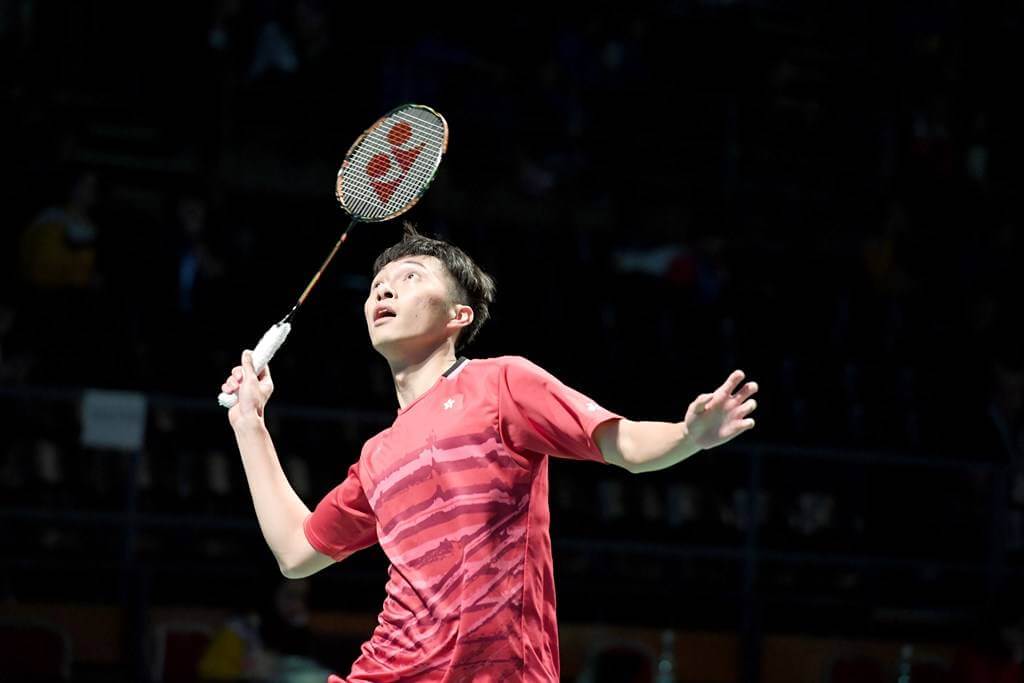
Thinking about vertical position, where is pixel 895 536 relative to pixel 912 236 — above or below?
below

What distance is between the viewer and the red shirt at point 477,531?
3684 millimetres

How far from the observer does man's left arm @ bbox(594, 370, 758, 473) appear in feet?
10.5

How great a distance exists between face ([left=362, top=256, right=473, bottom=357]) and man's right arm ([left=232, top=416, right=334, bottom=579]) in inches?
16.6

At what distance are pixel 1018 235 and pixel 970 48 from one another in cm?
200

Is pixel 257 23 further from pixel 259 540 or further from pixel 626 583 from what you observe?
pixel 626 583

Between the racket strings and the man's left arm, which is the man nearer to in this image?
the man's left arm

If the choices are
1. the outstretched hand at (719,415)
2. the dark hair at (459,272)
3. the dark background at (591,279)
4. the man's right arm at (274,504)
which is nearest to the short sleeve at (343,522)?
the man's right arm at (274,504)

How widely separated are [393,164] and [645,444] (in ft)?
5.97

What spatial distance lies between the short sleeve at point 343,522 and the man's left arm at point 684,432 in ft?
2.91

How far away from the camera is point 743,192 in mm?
12883

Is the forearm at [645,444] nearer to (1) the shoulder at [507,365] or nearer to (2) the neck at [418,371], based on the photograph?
(1) the shoulder at [507,365]

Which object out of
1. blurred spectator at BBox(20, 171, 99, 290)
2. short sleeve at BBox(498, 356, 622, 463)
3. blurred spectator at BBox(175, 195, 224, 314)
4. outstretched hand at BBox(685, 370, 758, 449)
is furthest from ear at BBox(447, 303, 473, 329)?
blurred spectator at BBox(20, 171, 99, 290)

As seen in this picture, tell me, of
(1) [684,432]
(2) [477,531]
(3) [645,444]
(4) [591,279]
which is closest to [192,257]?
(4) [591,279]

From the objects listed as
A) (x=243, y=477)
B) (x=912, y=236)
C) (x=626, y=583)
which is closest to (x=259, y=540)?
(x=243, y=477)
